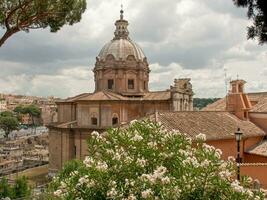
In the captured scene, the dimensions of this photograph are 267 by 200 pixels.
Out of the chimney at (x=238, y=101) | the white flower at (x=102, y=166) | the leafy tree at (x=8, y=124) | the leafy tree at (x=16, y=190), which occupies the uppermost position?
the chimney at (x=238, y=101)

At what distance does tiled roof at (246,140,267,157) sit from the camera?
23.8m

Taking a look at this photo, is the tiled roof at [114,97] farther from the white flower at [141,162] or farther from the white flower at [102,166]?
the white flower at [141,162]

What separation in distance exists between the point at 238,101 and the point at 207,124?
16.9ft

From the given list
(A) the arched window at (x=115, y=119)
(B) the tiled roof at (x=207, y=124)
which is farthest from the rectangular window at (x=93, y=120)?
(B) the tiled roof at (x=207, y=124)

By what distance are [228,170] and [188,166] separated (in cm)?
86

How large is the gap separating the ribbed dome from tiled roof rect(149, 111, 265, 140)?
64.9 ft

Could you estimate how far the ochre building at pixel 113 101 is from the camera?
36312 millimetres

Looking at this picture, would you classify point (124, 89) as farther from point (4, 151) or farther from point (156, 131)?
point (156, 131)

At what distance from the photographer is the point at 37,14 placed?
14.5 m

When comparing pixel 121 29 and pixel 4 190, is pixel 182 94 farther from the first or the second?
pixel 4 190

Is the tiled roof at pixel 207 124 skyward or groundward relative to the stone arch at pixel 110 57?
groundward

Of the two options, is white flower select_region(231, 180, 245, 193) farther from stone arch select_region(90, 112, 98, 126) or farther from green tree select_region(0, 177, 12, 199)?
stone arch select_region(90, 112, 98, 126)

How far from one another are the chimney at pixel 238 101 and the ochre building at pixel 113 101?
8656 millimetres

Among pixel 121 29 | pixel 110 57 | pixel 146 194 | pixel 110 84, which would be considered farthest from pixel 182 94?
pixel 146 194
